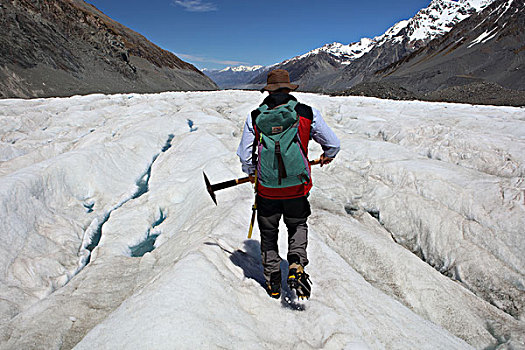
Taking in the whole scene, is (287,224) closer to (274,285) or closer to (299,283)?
(299,283)

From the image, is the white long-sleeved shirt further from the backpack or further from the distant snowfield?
the distant snowfield

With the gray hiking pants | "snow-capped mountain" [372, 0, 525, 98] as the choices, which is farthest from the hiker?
"snow-capped mountain" [372, 0, 525, 98]

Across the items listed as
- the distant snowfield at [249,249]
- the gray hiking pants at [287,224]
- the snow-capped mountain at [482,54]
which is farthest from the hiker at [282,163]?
the snow-capped mountain at [482,54]

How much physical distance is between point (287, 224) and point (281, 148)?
934 mm

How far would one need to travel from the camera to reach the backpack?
9.00 ft

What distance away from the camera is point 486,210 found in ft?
20.3

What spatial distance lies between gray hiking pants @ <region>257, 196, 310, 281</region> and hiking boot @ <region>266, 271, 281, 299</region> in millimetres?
51

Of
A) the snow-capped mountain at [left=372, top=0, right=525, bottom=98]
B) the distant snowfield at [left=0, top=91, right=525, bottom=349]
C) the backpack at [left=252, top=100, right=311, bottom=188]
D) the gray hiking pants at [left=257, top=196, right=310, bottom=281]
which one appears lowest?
the distant snowfield at [left=0, top=91, right=525, bottom=349]

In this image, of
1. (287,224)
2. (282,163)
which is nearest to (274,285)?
(287,224)

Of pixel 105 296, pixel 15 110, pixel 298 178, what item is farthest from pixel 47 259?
pixel 15 110

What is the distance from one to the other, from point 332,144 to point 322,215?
399 cm

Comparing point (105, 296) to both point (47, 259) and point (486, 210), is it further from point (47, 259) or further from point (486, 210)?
point (486, 210)

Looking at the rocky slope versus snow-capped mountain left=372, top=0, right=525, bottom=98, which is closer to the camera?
the rocky slope

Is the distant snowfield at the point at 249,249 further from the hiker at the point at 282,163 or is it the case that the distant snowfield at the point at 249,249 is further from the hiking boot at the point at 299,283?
the hiker at the point at 282,163
